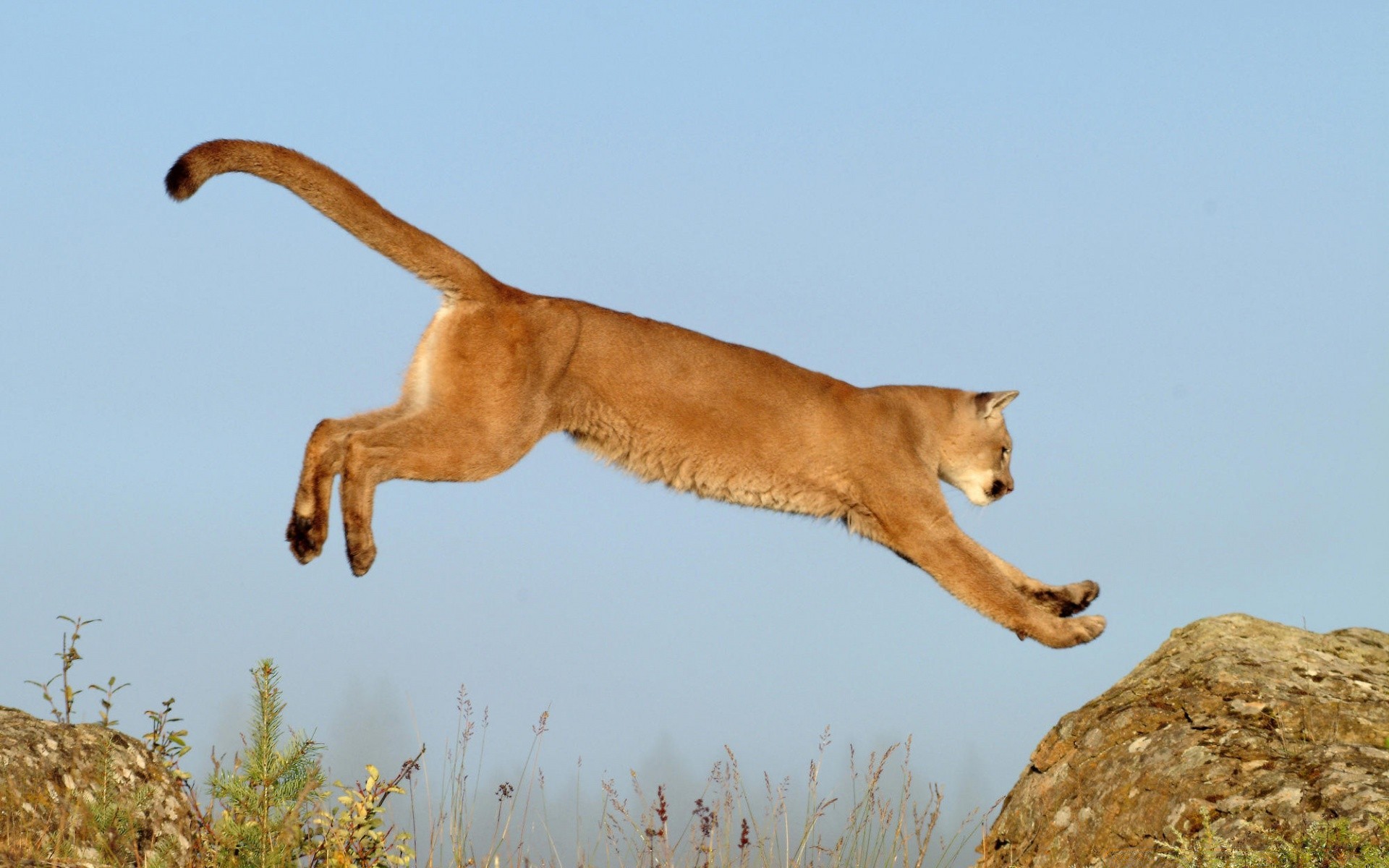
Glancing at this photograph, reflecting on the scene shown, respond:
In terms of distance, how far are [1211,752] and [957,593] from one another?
3.19m

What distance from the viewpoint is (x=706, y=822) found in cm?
582

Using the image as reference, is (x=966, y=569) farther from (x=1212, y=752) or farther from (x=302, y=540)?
(x=302, y=540)

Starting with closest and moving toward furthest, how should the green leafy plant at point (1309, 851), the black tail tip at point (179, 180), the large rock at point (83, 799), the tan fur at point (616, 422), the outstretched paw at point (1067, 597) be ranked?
the green leafy plant at point (1309, 851), the large rock at point (83, 799), the black tail tip at point (179, 180), the tan fur at point (616, 422), the outstretched paw at point (1067, 597)

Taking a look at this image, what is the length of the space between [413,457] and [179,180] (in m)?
1.69

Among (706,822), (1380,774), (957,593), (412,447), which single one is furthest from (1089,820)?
(412,447)

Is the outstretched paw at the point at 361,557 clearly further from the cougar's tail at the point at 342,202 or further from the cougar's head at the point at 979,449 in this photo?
the cougar's head at the point at 979,449

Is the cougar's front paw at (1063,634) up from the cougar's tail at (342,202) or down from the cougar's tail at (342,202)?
down

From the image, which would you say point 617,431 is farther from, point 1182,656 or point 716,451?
point 1182,656

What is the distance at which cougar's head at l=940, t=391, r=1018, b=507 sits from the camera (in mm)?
8438

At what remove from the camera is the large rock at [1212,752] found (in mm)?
3604

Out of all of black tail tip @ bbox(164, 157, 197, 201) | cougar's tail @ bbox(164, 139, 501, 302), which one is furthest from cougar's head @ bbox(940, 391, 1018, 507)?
black tail tip @ bbox(164, 157, 197, 201)

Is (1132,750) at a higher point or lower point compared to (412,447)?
lower

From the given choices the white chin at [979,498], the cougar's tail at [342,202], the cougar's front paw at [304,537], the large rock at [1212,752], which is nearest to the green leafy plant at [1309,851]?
the large rock at [1212,752]

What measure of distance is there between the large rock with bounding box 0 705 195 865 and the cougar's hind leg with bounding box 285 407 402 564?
1.77 meters
